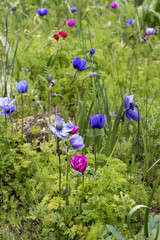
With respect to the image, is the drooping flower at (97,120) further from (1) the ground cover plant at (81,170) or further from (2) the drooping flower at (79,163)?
(2) the drooping flower at (79,163)

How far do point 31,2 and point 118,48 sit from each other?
279 cm

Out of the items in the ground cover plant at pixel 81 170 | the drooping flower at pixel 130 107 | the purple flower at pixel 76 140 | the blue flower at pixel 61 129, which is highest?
the drooping flower at pixel 130 107

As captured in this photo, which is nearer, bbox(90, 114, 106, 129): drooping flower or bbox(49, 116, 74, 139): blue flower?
bbox(49, 116, 74, 139): blue flower

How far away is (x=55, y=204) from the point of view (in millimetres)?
1224

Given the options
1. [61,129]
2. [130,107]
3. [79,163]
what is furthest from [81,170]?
[130,107]

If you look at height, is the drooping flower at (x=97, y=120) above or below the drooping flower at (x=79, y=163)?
above

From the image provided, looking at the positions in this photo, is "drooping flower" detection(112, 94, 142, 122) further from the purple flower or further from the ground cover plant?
the purple flower

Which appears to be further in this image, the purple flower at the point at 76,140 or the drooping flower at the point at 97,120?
the drooping flower at the point at 97,120

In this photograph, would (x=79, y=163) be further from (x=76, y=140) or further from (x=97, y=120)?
(x=97, y=120)

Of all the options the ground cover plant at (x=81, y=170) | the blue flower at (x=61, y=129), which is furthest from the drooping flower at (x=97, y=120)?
the blue flower at (x=61, y=129)

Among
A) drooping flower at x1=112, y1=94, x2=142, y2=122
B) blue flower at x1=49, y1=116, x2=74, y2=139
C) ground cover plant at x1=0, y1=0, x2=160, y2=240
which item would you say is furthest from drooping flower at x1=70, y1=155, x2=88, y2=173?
drooping flower at x1=112, y1=94, x2=142, y2=122

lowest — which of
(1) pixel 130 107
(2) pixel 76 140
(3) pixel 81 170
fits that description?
(3) pixel 81 170

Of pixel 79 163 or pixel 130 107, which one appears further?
pixel 130 107

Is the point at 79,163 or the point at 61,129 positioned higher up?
the point at 61,129
